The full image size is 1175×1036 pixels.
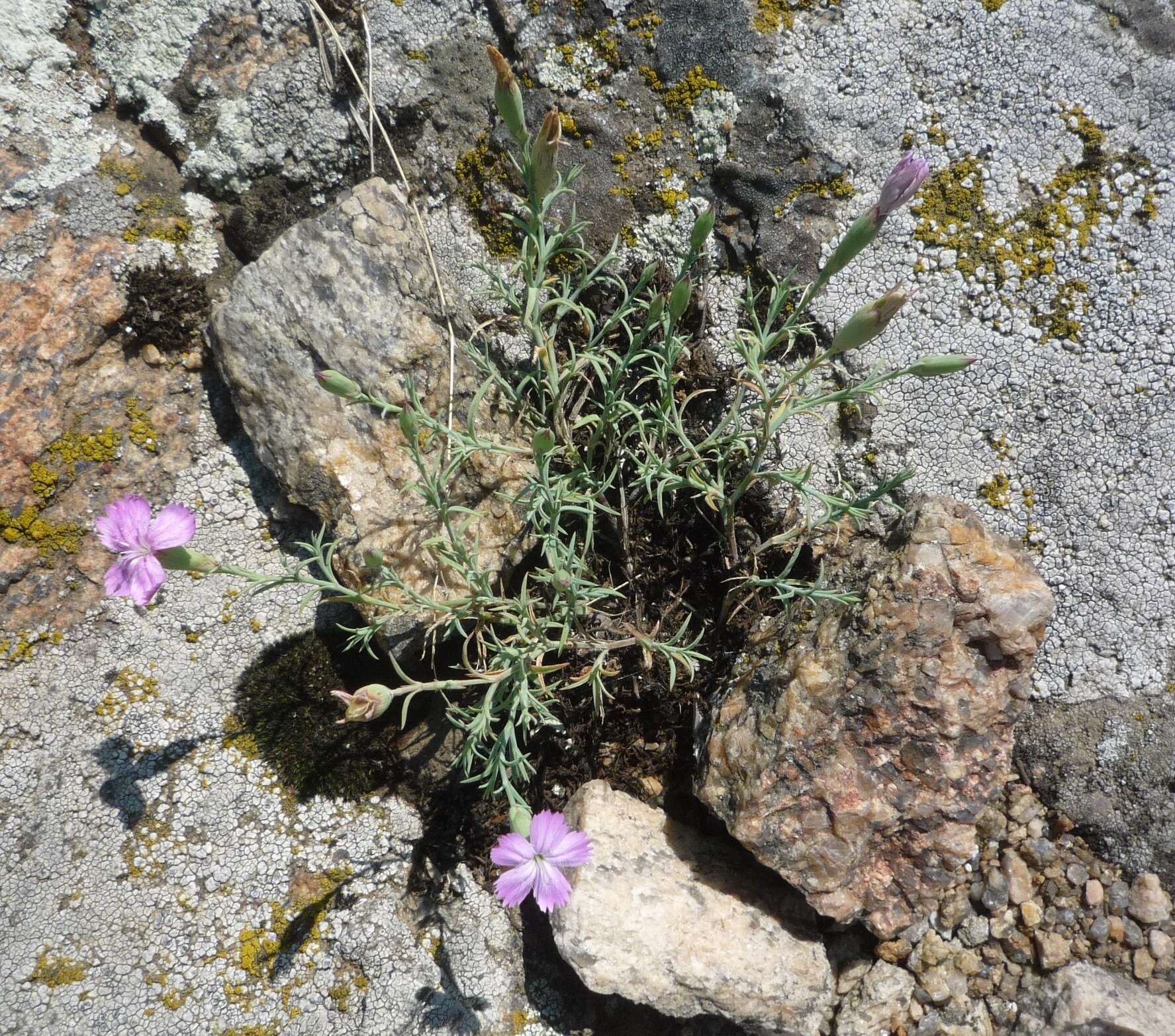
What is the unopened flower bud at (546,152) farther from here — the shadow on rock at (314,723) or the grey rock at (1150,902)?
the grey rock at (1150,902)

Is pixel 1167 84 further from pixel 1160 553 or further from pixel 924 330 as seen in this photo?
pixel 1160 553

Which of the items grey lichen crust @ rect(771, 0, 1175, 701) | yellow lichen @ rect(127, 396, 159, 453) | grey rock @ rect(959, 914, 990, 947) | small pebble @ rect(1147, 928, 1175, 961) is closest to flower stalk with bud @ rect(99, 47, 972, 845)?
grey lichen crust @ rect(771, 0, 1175, 701)

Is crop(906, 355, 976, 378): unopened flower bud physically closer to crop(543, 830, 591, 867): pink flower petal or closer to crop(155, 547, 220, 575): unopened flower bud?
crop(543, 830, 591, 867): pink flower petal

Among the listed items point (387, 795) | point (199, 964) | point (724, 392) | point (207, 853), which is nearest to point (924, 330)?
point (724, 392)

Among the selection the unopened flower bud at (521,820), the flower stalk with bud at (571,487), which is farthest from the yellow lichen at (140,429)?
the unopened flower bud at (521,820)

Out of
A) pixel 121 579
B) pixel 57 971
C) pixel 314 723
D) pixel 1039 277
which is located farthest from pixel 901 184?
pixel 57 971

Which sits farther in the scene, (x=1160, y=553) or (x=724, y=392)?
(x=724, y=392)
